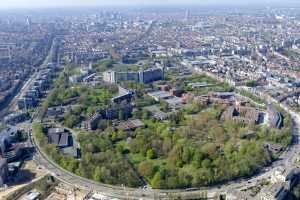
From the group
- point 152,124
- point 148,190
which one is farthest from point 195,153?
point 152,124

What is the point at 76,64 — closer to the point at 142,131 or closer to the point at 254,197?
the point at 142,131

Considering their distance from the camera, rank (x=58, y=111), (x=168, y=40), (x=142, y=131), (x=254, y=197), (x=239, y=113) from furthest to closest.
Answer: (x=168, y=40), (x=58, y=111), (x=239, y=113), (x=142, y=131), (x=254, y=197)

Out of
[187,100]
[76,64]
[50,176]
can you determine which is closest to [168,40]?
[76,64]

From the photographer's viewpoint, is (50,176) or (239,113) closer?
(50,176)

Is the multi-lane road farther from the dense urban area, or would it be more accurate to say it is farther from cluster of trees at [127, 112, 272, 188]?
cluster of trees at [127, 112, 272, 188]

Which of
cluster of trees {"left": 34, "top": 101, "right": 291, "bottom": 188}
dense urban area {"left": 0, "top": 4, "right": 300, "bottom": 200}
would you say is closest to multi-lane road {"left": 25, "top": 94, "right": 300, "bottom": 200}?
dense urban area {"left": 0, "top": 4, "right": 300, "bottom": 200}

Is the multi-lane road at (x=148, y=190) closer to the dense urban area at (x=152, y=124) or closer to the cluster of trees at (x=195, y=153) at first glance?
the dense urban area at (x=152, y=124)

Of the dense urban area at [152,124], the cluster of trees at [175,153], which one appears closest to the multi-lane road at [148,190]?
the dense urban area at [152,124]

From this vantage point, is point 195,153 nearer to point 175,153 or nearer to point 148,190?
point 175,153
